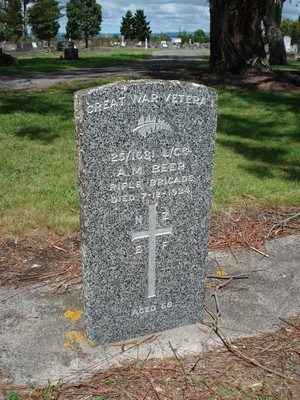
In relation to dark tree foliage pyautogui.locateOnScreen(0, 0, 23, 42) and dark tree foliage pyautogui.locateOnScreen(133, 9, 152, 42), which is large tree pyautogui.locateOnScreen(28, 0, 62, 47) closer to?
dark tree foliage pyautogui.locateOnScreen(0, 0, 23, 42)

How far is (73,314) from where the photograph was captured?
10.5 ft

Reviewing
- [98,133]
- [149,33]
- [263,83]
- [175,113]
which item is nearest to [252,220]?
[175,113]

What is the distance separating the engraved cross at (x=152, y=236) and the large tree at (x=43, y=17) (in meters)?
52.5

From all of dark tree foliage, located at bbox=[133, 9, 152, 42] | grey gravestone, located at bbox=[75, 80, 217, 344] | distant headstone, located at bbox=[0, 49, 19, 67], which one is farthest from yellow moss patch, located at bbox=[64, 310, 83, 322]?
dark tree foliage, located at bbox=[133, 9, 152, 42]

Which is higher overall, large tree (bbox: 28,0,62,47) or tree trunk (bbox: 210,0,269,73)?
large tree (bbox: 28,0,62,47)

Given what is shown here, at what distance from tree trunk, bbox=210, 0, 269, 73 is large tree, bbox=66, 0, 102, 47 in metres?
50.8

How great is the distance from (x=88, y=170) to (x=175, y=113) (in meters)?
0.59

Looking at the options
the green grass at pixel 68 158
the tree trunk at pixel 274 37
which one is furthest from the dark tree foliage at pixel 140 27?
the green grass at pixel 68 158

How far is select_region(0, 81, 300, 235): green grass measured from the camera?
16.0 ft

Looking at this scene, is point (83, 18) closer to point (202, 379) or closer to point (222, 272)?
point (222, 272)

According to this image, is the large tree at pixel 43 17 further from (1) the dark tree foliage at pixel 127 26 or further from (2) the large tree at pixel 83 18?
(1) the dark tree foliage at pixel 127 26

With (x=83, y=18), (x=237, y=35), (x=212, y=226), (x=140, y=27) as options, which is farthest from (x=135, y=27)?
(x=212, y=226)

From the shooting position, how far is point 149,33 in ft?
267

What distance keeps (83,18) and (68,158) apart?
60444 mm
